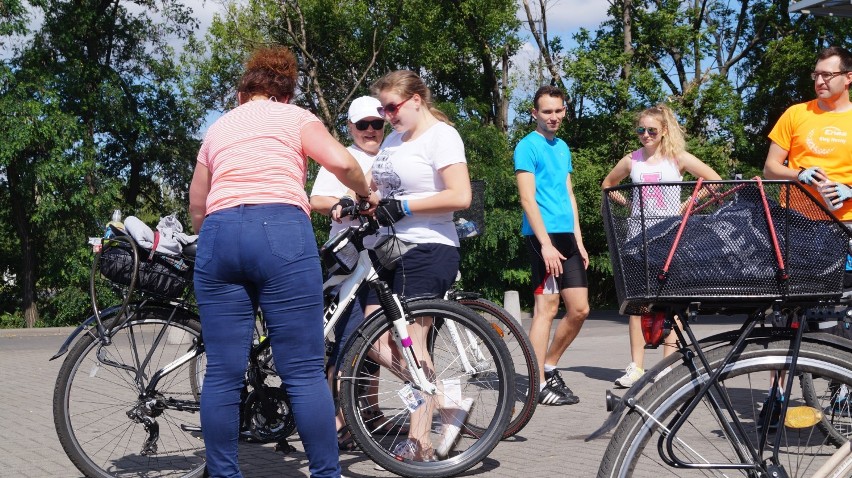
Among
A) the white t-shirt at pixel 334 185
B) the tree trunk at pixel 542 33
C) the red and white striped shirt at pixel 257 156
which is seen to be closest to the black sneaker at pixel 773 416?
the red and white striped shirt at pixel 257 156

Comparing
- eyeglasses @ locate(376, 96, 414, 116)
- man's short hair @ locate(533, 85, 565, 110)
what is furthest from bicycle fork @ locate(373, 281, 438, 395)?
→ man's short hair @ locate(533, 85, 565, 110)

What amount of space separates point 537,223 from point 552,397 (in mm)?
1252

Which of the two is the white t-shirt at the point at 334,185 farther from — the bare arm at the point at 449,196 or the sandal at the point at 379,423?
the sandal at the point at 379,423

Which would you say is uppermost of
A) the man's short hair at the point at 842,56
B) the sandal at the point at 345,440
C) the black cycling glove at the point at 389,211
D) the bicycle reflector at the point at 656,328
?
the man's short hair at the point at 842,56

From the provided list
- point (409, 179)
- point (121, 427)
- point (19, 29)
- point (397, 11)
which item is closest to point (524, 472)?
point (409, 179)

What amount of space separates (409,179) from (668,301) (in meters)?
2.38

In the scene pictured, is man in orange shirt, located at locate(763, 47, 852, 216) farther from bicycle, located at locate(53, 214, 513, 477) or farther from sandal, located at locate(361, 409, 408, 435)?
sandal, located at locate(361, 409, 408, 435)

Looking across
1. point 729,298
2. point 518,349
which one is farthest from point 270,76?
point 729,298

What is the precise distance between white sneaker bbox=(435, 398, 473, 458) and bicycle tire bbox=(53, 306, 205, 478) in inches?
44.4

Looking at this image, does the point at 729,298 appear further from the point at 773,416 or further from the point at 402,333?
the point at 402,333

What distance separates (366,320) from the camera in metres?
4.68

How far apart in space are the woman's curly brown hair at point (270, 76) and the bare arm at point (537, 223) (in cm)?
274

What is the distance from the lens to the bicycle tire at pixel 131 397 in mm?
4703

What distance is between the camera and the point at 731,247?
2.92 metres
